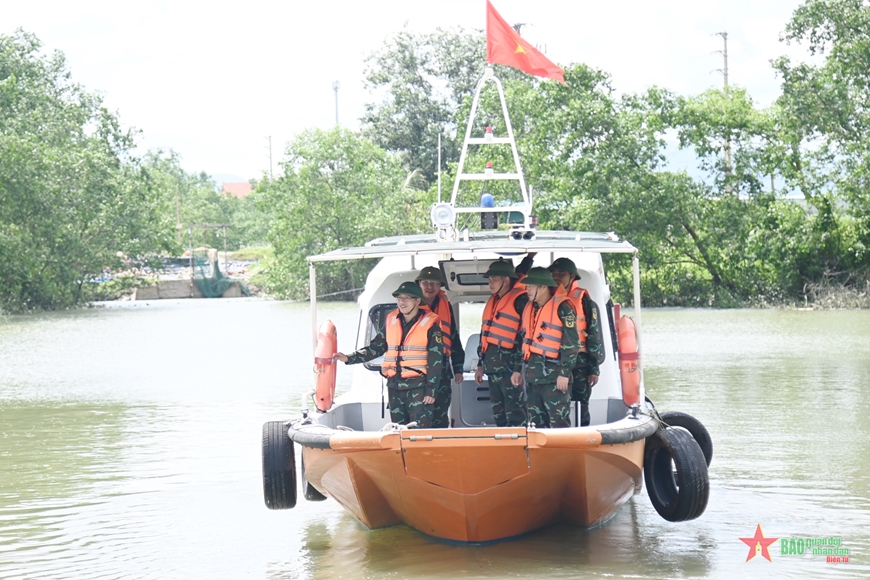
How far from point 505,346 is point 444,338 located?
439 millimetres

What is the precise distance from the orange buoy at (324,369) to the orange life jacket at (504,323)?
3.69 feet

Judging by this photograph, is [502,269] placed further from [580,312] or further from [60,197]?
[60,197]

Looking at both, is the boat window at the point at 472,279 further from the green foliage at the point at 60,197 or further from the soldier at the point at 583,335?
the green foliage at the point at 60,197

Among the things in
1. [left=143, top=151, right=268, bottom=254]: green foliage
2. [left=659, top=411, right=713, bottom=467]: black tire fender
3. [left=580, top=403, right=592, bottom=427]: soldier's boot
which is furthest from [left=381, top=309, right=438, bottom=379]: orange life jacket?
[left=143, top=151, right=268, bottom=254]: green foliage

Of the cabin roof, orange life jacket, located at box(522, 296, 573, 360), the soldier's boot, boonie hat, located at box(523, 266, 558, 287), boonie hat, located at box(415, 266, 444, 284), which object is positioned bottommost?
the soldier's boot

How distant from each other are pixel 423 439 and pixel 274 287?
44306 mm

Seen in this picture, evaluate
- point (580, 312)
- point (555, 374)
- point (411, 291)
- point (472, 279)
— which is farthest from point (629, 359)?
point (472, 279)

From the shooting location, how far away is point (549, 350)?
7.61m

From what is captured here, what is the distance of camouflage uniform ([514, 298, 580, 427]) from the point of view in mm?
7605

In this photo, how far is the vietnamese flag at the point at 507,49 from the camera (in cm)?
1113

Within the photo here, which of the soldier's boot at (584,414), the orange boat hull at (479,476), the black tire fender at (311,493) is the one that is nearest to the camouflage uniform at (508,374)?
the soldier's boot at (584,414)

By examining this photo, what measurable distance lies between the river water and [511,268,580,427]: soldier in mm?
941

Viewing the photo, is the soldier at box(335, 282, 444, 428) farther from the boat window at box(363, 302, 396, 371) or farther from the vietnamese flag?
the vietnamese flag

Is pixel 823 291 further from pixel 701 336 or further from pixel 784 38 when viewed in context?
pixel 701 336
